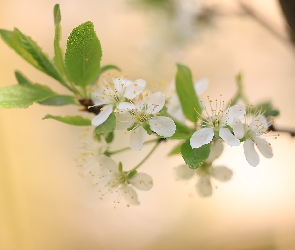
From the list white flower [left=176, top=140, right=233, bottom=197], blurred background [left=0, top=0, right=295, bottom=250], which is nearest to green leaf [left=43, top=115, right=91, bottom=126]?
white flower [left=176, top=140, right=233, bottom=197]

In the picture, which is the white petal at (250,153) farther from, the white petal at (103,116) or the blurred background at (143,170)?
the blurred background at (143,170)

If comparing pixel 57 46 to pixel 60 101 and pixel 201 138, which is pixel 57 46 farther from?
pixel 201 138

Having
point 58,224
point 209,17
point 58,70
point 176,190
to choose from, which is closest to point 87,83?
point 58,70

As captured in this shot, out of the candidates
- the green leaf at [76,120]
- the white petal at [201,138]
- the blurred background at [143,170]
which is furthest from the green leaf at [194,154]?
the blurred background at [143,170]

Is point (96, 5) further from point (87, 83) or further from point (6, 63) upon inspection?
point (87, 83)

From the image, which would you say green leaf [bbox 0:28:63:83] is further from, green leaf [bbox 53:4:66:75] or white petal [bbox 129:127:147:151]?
white petal [bbox 129:127:147:151]

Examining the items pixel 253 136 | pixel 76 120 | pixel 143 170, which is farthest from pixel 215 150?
pixel 143 170
